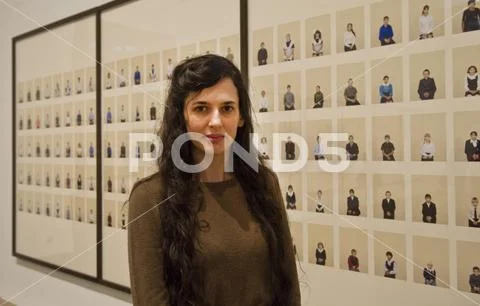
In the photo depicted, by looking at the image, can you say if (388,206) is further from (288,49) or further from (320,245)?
(288,49)

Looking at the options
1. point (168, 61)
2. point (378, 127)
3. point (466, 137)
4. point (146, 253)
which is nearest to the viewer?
point (146, 253)

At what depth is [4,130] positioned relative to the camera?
1.84 meters

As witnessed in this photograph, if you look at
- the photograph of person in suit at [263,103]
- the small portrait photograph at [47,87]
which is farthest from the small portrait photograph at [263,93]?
the small portrait photograph at [47,87]

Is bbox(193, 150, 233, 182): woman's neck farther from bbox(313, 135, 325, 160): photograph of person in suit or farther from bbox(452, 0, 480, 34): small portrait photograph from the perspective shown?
bbox(452, 0, 480, 34): small portrait photograph

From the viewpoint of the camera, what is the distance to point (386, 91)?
96cm

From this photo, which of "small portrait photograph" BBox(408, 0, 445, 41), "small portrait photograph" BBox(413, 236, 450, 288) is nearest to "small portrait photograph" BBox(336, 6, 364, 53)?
"small portrait photograph" BBox(408, 0, 445, 41)

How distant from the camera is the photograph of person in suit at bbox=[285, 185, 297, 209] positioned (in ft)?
3.64

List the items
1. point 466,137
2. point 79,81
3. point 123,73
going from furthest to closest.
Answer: point 79,81 < point 123,73 < point 466,137

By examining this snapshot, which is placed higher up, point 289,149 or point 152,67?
point 152,67

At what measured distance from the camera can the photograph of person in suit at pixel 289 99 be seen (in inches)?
43.2

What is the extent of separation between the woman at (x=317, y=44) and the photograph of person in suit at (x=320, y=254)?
43 centimetres

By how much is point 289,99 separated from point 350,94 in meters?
0.16

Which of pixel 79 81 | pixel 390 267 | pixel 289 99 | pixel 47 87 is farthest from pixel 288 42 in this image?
pixel 47 87

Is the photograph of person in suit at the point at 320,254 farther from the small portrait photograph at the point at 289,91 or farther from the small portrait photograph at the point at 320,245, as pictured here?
the small portrait photograph at the point at 289,91
